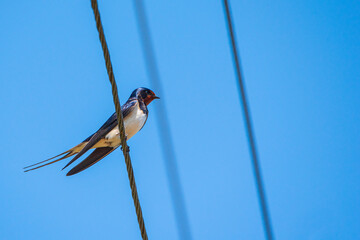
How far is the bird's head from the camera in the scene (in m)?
3.40

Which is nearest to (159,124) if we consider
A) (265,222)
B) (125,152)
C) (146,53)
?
(146,53)

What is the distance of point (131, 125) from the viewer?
2992 mm

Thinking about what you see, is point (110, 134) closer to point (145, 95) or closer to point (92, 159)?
point (92, 159)

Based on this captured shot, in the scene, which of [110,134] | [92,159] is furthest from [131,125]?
[92,159]

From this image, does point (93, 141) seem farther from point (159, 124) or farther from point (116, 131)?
point (159, 124)

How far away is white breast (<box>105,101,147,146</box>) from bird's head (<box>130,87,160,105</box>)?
29 centimetres

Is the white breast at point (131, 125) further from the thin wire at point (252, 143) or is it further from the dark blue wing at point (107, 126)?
the thin wire at point (252, 143)

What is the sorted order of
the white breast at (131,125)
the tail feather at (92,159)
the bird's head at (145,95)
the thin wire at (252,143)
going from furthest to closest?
the bird's head at (145,95) < the white breast at (131,125) < the thin wire at (252,143) < the tail feather at (92,159)

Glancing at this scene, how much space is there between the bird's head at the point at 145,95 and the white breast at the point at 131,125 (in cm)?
29

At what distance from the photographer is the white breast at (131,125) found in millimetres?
2922

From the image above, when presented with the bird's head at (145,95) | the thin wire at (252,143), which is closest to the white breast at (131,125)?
the bird's head at (145,95)

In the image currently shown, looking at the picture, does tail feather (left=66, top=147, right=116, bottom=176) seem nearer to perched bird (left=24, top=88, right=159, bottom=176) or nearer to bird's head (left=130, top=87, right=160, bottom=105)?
perched bird (left=24, top=88, right=159, bottom=176)

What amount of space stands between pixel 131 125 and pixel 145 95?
1.77 ft

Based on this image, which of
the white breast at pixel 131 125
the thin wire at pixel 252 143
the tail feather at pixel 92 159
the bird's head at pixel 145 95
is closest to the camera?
the tail feather at pixel 92 159
